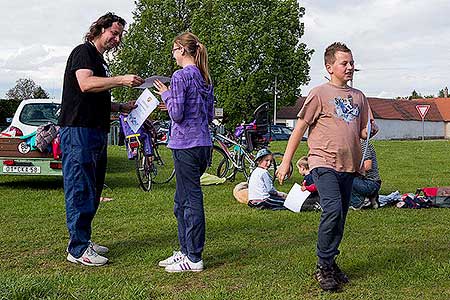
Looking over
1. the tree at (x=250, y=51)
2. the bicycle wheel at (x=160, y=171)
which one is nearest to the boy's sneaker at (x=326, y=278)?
the bicycle wheel at (x=160, y=171)

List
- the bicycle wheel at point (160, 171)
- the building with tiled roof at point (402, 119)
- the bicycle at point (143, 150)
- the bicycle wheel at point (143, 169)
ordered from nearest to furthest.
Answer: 1. the bicycle at point (143, 150)
2. the bicycle wheel at point (143, 169)
3. the bicycle wheel at point (160, 171)
4. the building with tiled roof at point (402, 119)

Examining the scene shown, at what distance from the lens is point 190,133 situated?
4.94m

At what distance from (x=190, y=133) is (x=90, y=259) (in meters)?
1.39

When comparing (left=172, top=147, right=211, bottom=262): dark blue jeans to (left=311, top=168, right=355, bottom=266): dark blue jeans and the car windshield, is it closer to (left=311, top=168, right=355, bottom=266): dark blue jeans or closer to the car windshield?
(left=311, top=168, right=355, bottom=266): dark blue jeans

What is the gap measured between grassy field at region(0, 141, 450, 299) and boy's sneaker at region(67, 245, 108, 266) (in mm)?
71

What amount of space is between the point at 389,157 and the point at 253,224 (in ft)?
45.6

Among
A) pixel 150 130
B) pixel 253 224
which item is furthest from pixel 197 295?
pixel 150 130

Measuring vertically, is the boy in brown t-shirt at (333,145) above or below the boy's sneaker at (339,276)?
above

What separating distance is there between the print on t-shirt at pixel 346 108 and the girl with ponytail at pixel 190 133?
1.09 meters

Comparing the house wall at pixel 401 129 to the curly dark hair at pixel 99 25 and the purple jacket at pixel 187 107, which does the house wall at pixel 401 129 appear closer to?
the curly dark hair at pixel 99 25

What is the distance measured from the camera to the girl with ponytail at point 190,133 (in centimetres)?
491

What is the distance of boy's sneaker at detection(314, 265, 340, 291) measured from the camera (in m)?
4.46

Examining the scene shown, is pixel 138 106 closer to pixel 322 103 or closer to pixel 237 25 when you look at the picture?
pixel 322 103

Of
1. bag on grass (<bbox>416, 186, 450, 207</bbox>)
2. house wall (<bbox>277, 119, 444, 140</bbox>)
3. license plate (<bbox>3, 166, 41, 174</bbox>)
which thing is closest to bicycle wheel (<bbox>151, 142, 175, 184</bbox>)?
license plate (<bbox>3, 166, 41, 174</bbox>)
